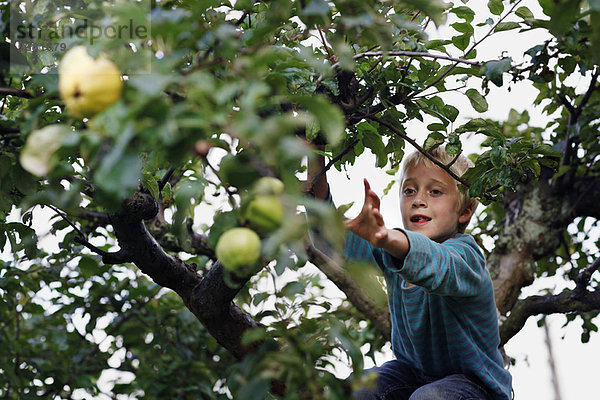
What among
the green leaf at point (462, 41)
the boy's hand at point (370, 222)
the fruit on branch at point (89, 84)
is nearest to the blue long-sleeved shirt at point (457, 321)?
the boy's hand at point (370, 222)

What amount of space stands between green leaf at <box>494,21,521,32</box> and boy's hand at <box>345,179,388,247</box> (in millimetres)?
615

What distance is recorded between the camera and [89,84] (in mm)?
699

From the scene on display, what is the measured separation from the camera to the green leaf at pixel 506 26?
1452 millimetres

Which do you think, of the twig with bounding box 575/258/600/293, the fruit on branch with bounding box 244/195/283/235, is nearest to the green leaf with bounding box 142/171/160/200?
the fruit on branch with bounding box 244/195/283/235

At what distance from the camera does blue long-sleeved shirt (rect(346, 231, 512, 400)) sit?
1.54m

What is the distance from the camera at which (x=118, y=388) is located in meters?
2.71

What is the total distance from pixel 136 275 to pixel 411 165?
1.89 meters

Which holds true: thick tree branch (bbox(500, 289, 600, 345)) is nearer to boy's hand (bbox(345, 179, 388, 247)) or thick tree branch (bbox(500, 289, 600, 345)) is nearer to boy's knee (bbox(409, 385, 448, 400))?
boy's knee (bbox(409, 385, 448, 400))

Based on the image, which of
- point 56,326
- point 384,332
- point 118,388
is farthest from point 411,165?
point 56,326

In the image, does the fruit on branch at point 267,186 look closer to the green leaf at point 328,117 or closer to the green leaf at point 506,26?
the green leaf at point 328,117

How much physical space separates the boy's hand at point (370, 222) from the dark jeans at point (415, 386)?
0.46 metres

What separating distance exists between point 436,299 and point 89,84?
A: 124 centimetres

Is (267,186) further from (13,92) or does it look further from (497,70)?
(497,70)

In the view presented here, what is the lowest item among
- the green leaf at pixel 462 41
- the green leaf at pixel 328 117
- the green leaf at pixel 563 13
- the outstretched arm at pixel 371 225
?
the green leaf at pixel 328 117
